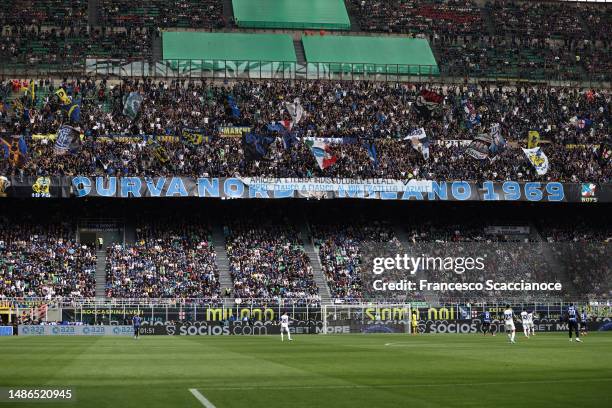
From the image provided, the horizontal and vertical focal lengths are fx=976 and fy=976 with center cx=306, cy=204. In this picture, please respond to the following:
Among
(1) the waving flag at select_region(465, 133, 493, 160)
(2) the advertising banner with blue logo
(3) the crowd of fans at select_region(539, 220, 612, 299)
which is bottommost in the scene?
(2) the advertising banner with blue logo

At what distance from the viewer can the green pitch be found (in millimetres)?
20250

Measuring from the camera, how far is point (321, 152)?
83.1 m

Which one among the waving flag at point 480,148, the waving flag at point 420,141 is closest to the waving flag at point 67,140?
the waving flag at point 420,141

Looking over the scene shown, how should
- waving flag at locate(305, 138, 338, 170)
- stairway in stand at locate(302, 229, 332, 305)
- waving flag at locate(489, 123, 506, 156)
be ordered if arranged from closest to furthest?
stairway in stand at locate(302, 229, 332, 305)
waving flag at locate(305, 138, 338, 170)
waving flag at locate(489, 123, 506, 156)

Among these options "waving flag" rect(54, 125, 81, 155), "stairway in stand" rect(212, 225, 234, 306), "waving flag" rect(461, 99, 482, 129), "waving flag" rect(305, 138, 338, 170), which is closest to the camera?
"stairway in stand" rect(212, 225, 234, 306)

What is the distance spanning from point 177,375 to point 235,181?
5302cm

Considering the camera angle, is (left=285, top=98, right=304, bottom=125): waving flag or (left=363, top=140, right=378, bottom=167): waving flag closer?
(left=363, top=140, right=378, bottom=167): waving flag

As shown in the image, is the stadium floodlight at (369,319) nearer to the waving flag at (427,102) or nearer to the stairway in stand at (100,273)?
the stairway in stand at (100,273)

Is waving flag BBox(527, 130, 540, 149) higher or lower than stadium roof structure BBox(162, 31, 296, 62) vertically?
lower

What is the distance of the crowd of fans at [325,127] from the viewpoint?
80375 millimetres

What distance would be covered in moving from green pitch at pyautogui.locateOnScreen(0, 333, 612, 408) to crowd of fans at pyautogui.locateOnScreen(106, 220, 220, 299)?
98.0ft

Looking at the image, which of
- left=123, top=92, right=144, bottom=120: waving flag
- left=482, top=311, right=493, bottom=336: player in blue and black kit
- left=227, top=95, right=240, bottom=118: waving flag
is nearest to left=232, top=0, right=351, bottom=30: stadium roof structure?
left=227, top=95, right=240, bottom=118: waving flag

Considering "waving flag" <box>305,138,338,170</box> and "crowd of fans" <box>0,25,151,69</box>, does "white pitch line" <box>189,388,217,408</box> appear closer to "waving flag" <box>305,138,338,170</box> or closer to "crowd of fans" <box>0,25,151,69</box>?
"waving flag" <box>305,138,338,170</box>

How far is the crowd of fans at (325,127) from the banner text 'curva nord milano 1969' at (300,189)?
966mm
